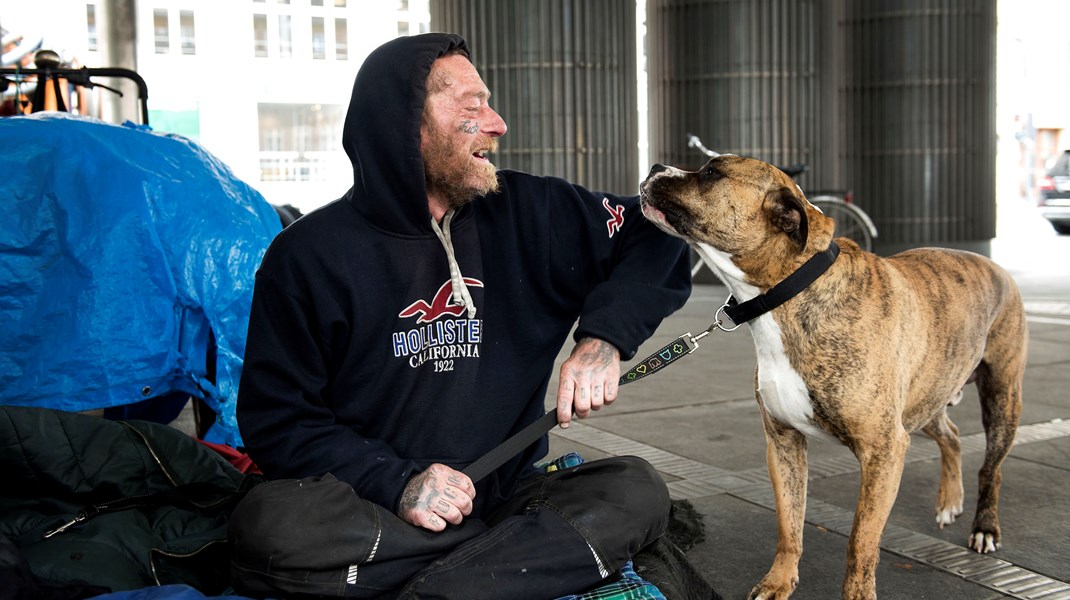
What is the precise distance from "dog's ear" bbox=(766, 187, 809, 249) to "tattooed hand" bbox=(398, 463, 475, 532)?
3.51ft

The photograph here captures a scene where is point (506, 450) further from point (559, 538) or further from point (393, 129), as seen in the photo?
point (393, 129)

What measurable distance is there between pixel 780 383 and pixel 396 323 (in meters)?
1.05

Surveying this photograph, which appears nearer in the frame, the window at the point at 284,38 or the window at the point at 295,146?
the window at the point at 295,146

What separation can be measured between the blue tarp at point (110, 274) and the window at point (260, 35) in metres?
29.0

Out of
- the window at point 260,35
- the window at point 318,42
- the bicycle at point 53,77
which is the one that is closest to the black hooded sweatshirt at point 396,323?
the bicycle at point 53,77

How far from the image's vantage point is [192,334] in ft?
11.6

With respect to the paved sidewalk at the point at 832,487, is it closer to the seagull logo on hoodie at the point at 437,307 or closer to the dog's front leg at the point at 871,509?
the dog's front leg at the point at 871,509

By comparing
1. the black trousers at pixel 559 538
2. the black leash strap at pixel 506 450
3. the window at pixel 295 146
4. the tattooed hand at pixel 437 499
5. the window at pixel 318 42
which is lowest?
the black trousers at pixel 559 538

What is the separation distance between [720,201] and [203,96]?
28.7 m

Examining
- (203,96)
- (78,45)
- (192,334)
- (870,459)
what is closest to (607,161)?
(192,334)

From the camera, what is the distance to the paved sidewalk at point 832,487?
288 cm

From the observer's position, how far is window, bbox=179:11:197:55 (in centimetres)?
3102

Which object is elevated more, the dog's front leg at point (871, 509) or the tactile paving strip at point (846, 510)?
the dog's front leg at point (871, 509)

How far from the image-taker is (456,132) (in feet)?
8.34
